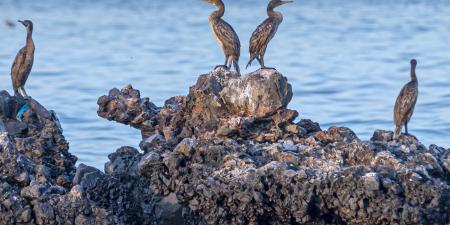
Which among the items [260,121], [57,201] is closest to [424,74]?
[260,121]

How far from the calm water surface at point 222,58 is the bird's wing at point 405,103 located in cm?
585

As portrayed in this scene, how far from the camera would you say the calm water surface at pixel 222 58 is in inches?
823

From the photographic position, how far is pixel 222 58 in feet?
98.4

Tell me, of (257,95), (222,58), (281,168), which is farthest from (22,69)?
(222,58)

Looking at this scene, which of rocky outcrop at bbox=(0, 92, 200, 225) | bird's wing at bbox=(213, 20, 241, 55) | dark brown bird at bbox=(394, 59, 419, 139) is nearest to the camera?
rocky outcrop at bbox=(0, 92, 200, 225)

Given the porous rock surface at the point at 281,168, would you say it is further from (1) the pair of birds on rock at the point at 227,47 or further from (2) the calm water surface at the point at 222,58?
(2) the calm water surface at the point at 222,58

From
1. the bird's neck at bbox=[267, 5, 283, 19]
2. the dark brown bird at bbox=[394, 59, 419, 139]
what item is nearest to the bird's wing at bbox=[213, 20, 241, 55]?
the bird's neck at bbox=[267, 5, 283, 19]

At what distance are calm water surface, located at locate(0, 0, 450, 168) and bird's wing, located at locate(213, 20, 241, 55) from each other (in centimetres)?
358

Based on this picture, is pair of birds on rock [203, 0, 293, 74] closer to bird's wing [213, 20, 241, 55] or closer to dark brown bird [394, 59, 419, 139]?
bird's wing [213, 20, 241, 55]

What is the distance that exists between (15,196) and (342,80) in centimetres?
1799

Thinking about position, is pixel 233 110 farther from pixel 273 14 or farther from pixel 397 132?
pixel 273 14

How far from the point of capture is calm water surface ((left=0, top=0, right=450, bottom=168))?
20.9 m

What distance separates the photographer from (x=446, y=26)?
36.8 metres

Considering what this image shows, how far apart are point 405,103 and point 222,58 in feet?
61.8
